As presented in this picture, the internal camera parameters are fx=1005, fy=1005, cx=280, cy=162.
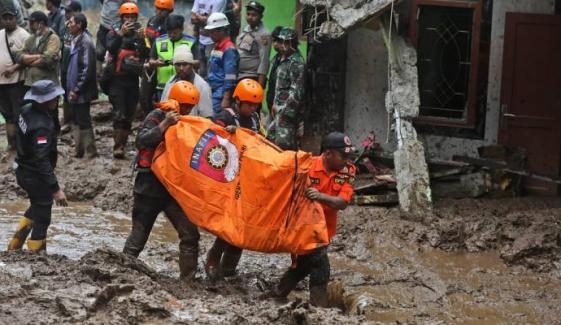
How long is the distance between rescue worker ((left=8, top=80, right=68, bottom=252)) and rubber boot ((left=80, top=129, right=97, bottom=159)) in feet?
15.2

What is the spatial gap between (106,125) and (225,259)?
7.29 meters

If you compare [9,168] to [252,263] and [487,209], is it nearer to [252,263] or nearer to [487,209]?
[252,263]

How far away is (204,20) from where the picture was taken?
1425 centimetres

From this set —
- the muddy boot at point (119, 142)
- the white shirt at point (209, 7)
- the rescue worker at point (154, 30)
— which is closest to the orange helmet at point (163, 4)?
the rescue worker at point (154, 30)

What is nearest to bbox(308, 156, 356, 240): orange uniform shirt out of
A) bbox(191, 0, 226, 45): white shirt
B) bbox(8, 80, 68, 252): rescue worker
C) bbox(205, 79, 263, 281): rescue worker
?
bbox(205, 79, 263, 281): rescue worker

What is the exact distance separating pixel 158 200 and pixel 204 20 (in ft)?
19.9

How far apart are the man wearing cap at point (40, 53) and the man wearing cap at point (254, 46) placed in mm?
2490

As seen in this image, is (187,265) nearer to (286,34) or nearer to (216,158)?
(216,158)

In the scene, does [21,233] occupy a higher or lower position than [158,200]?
lower

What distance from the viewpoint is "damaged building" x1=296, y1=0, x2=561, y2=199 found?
12.4m

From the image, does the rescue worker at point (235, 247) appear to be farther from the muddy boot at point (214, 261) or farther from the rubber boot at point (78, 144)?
the rubber boot at point (78, 144)

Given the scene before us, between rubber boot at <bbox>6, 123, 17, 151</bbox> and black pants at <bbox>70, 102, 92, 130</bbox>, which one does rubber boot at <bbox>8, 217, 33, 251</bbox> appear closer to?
black pants at <bbox>70, 102, 92, 130</bbox>

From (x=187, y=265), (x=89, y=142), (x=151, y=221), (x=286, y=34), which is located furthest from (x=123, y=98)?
(x=187, y=265)

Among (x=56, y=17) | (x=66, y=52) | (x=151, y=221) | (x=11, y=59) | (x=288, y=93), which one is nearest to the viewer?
(x=151, y=221)
